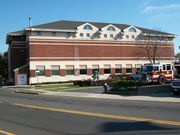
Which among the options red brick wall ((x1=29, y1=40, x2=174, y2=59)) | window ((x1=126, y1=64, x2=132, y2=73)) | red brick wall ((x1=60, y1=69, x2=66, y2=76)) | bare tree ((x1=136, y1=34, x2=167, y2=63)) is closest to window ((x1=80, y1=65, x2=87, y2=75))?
red brick wall ((x1=29, y1=40, x2=174, y2=59))

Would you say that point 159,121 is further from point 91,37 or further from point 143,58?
point 143,58

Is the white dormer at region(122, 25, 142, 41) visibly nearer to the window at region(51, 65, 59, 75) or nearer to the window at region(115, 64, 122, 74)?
the window at region(115, 64, 122, 74)

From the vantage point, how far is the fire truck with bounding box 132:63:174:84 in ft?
131

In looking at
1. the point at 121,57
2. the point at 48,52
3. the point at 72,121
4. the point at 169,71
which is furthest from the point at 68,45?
the point at 72,121

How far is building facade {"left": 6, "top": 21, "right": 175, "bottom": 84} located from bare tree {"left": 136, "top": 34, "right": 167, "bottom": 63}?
0.23 metres

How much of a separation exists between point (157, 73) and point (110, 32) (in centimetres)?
3881

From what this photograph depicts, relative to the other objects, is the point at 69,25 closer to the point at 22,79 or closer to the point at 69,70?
the point at 69,70

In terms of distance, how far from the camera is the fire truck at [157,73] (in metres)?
39.9

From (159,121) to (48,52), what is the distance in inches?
2357

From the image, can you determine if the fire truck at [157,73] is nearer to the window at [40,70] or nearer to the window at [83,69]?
the window at [40,70]

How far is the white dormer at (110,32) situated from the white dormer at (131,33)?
5.86 ft

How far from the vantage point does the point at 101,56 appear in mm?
77125

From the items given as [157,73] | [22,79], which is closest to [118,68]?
[22,79]

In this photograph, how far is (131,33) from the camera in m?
80.2
